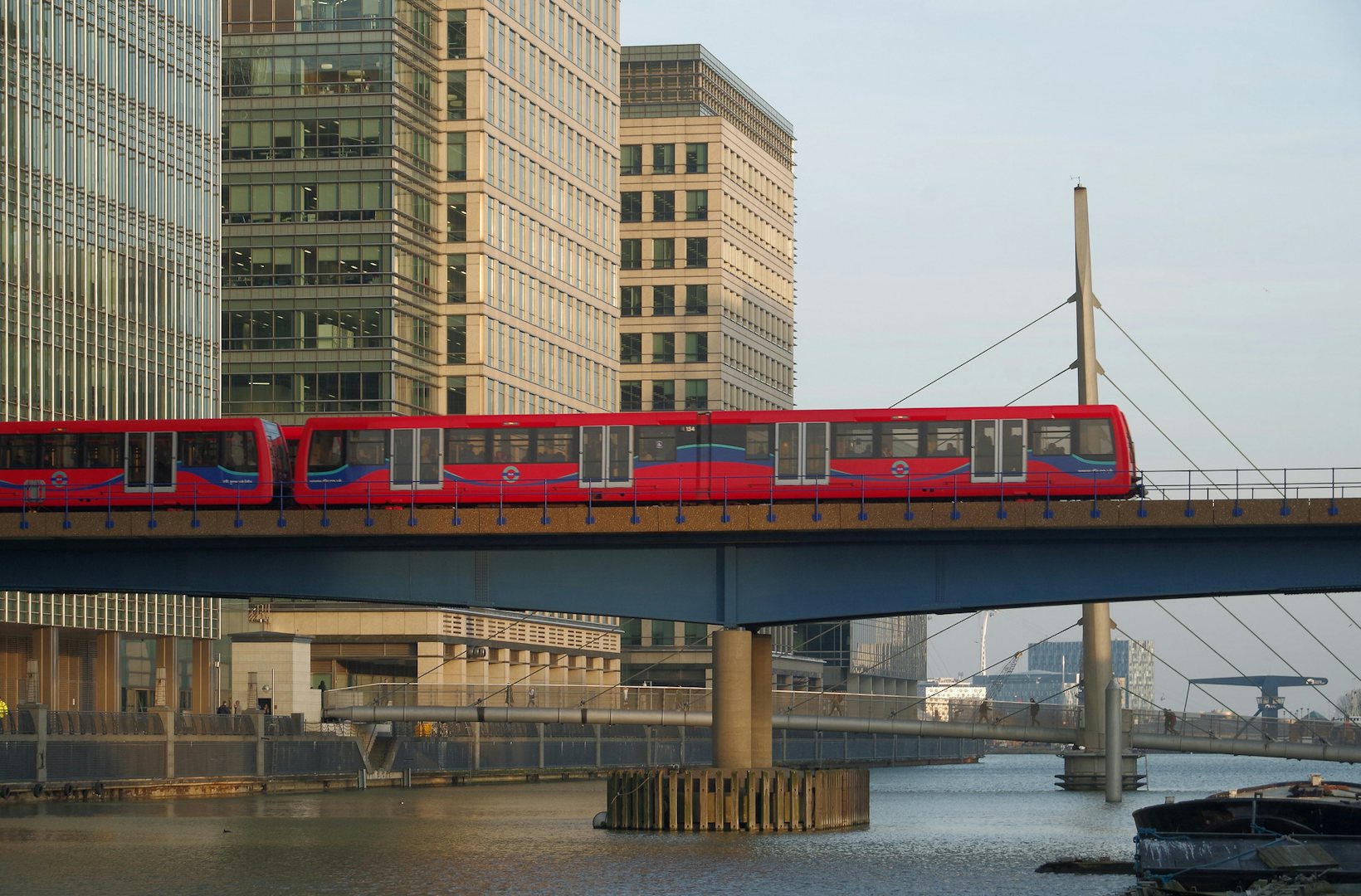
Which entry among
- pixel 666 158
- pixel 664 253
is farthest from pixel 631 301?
pixel 666 158

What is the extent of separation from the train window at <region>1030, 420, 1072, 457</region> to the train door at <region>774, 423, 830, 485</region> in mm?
6048

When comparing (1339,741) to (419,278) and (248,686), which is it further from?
(419,278)

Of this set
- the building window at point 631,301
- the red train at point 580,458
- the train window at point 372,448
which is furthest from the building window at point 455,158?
the train window at point 372,448

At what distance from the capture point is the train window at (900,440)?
6675 centimetres

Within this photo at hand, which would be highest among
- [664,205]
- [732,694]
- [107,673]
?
[664,205]

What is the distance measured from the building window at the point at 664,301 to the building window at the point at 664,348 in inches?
67.4

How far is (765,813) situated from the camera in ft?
194

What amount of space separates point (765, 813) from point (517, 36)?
88.4 m

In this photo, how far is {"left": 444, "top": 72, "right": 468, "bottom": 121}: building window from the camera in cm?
13450

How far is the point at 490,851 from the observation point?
55750 millimetres

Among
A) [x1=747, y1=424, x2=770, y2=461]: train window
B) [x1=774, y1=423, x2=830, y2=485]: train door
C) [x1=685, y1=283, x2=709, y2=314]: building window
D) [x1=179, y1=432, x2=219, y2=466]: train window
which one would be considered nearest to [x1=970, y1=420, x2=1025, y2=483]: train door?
[x1=774, y1=423, x2=830, y2=485]: train door

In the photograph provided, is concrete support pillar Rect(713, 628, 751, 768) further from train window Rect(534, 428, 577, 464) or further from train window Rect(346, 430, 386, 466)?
train window Rect(346, 430, 386, 466)

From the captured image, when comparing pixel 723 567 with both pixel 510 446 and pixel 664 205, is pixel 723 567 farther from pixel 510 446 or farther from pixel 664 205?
pixel 664 205

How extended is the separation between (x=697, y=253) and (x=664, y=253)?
2958mm
